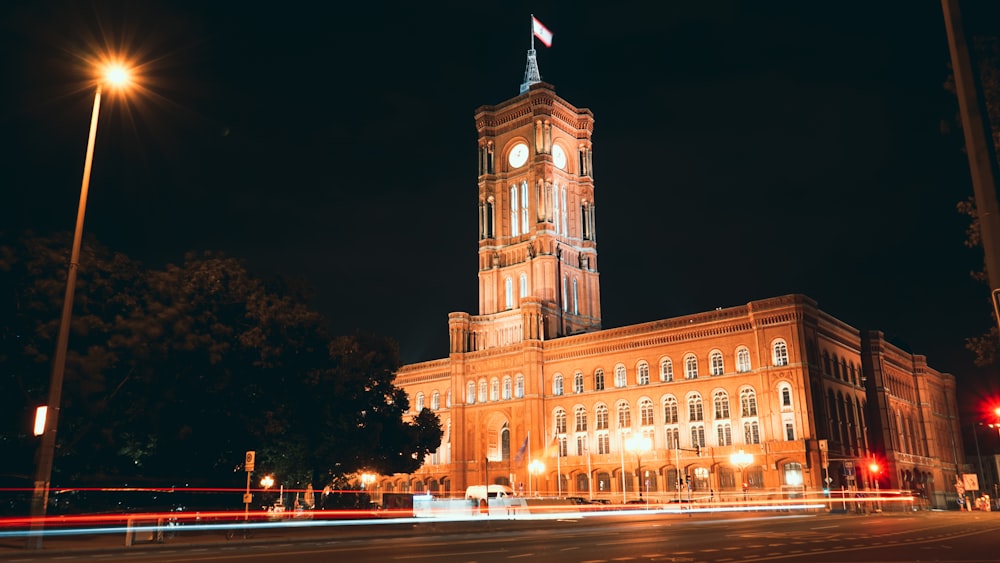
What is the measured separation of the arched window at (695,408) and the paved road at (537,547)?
139 ft

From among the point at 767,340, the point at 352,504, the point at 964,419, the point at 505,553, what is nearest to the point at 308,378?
the point at 352,504

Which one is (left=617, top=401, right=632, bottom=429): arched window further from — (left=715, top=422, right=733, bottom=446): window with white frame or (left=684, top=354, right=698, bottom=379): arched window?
(left=715, top=422, right=733, bottom=446): window with white frame

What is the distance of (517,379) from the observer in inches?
3167

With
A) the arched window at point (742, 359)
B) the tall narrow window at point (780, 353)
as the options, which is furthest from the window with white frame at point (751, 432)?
the tall narrow window at point (780, 353)

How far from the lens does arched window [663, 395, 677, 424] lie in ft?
234

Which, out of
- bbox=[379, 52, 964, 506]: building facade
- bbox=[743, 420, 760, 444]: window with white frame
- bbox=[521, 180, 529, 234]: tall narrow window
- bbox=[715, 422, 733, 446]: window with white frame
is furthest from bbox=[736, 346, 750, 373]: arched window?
bbox=[521, 180, 529, 234]: tall narrow window

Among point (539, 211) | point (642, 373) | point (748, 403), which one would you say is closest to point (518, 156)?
point (539, 211)

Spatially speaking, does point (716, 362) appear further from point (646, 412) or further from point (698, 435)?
point (646, 412)

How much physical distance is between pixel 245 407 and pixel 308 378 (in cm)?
382

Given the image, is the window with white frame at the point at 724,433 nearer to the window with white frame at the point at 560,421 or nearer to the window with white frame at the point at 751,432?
the window with white frame at the point at 751,432

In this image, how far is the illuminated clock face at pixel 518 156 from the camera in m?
93.8

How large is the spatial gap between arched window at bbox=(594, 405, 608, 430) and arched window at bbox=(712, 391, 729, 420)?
35.2ft

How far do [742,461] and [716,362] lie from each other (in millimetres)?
9025

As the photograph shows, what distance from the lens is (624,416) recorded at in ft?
242
